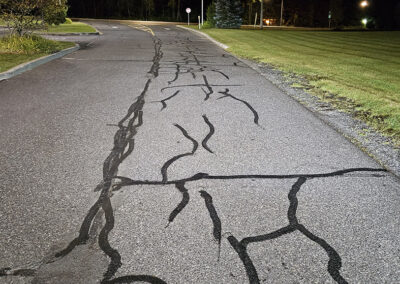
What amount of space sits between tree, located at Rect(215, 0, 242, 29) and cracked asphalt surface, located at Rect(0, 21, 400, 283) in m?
33.3

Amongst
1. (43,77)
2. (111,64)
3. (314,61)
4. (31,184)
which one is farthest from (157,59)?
(31,184)

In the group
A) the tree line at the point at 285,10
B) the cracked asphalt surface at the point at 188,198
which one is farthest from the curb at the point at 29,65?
the tree line at the point at 285,10

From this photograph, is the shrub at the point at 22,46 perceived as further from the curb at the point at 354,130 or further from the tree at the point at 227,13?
the tree at the point at 227,13

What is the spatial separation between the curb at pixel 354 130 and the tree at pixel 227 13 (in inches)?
1224

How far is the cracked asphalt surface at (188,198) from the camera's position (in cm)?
239

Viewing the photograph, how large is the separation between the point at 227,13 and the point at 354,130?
114ft

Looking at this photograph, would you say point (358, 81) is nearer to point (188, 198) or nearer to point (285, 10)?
point (188, 198)

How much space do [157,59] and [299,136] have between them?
8890mm

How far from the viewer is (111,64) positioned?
11.3 meters

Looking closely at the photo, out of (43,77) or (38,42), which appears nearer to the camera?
(43,77)

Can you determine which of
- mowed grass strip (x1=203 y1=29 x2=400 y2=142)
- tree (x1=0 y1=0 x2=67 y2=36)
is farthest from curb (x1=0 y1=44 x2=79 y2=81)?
mowed grass strip (x1=203 y1=29 x2=400 y2=142)

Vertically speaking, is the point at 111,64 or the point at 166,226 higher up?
the point at 111,64

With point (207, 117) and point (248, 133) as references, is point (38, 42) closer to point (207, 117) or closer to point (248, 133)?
point (207, 117)

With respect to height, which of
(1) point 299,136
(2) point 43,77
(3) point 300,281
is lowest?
(3) point 300,281
